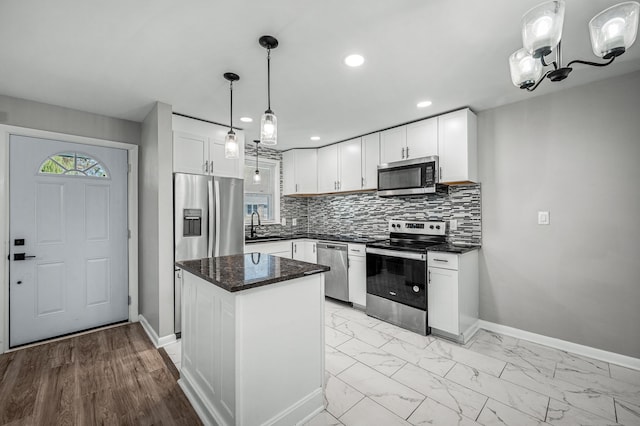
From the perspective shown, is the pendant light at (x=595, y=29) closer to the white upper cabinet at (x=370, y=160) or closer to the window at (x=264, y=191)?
the white upper cabinet at (x=370, y=160)

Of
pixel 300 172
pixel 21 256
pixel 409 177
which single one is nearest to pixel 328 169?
pixel 300 172

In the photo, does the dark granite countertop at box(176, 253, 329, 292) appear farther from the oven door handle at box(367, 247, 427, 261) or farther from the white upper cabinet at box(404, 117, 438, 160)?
Result: the white upper cabinet at box(404, 117, 438, 160)

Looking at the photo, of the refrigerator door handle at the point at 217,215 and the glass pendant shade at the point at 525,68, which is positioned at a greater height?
the glass pendant shade at the point at 525,68

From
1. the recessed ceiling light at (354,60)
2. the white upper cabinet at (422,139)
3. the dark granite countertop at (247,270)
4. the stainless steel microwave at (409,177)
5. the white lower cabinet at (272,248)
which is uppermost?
the recessed ceiling light at (354,60)

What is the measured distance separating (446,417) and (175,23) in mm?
2977

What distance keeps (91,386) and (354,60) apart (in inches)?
126

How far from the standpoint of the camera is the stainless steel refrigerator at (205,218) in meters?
2.93

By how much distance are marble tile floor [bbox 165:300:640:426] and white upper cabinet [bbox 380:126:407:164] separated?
7.01 feet

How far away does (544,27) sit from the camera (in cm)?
109

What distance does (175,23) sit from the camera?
1.70 m

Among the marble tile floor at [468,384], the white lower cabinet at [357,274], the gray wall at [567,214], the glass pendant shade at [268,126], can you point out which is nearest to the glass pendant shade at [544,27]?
the glass pendant shade at [268,126]

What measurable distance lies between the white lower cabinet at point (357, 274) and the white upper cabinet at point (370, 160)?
2.96 ft

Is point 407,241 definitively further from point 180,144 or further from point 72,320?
point 72,320

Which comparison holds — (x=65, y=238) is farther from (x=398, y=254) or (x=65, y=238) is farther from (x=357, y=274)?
(x=398, y=254)
